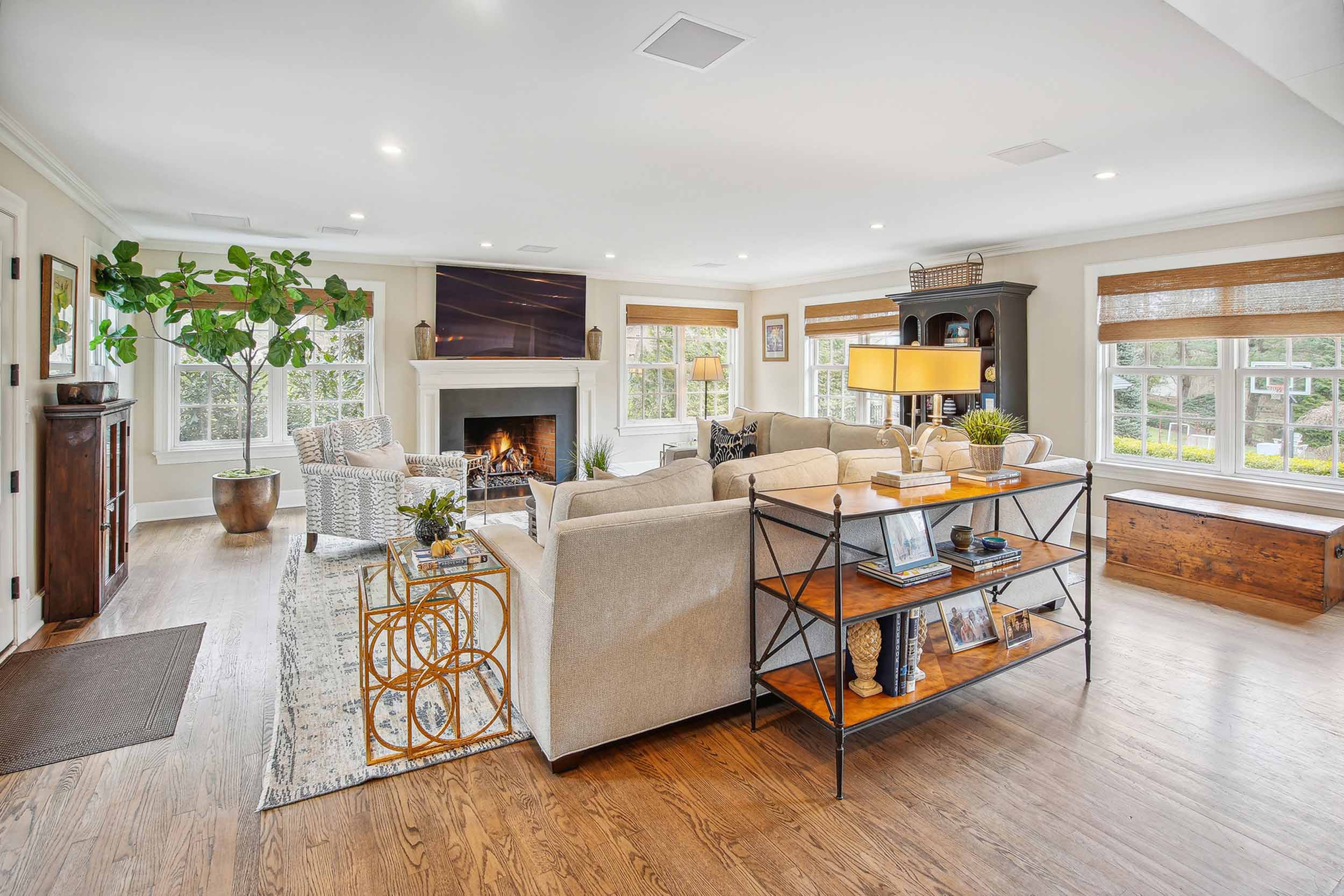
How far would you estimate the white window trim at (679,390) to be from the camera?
8.22m

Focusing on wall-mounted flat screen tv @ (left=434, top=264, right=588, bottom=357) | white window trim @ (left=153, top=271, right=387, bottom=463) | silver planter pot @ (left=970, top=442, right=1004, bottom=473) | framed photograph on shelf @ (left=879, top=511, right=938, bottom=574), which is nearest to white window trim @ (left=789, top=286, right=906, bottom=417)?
wall-mounted flat screen tv @ (left=434, top=264, right=588, bottom=357)

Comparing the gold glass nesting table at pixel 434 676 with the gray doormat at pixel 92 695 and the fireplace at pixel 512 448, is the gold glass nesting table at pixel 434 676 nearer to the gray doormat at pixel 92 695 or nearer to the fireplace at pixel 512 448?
the gray doormat at pixel 92 695

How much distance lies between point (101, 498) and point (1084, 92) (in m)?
5.10

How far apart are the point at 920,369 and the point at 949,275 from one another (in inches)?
160

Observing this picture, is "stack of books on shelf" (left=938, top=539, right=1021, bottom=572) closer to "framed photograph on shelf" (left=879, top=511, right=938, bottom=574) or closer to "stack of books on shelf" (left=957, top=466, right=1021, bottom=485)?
"framed photograph on shelf" (left=879, top=511, right=938, bottom=574)

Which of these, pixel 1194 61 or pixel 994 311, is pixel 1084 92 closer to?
pixel 1194 61

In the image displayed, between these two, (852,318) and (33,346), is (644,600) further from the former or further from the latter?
(852,318)

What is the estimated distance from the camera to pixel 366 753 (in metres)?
2.44

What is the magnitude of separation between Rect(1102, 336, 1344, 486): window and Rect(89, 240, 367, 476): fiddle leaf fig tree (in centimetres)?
629

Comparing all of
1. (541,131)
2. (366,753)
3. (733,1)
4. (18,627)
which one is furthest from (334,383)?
(733,1)

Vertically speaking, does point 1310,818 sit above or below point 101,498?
below

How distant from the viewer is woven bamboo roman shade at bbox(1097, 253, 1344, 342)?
4371 millimetres

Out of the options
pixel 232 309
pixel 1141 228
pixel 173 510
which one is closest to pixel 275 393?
pixel 232 309

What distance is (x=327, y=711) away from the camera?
2764 mm
